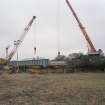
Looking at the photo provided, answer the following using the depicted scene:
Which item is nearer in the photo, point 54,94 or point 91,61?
point 54,94

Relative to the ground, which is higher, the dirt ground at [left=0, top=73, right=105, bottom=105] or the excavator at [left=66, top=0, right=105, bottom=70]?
the excavator at [left=66, top=0, right=105, bottom=70]

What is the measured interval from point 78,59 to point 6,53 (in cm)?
4615

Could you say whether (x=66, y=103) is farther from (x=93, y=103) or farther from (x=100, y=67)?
(x=100, y=67)

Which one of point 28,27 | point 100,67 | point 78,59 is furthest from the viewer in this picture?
point 28,27

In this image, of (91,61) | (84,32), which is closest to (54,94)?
(91,61)

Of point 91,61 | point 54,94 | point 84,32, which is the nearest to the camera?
point 54,94

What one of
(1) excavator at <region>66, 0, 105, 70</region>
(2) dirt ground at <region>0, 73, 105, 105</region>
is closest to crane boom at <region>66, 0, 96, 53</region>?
(1) excavator at <region>66, 0, 105, 70</region>

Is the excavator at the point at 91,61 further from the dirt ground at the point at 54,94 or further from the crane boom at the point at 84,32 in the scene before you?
the dirt ground at the point at 54,94

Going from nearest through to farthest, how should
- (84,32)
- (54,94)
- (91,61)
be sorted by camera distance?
(54,94), (91,61), (84,32)

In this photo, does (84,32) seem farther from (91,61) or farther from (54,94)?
(54,94)

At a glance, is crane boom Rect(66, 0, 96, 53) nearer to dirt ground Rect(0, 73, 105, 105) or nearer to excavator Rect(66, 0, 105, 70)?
excavator Rect(66, 0, 105, 70)

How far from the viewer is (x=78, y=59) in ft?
286

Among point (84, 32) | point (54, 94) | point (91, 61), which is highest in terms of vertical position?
point (84, 32)

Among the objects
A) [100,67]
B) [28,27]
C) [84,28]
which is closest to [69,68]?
[100,67]
